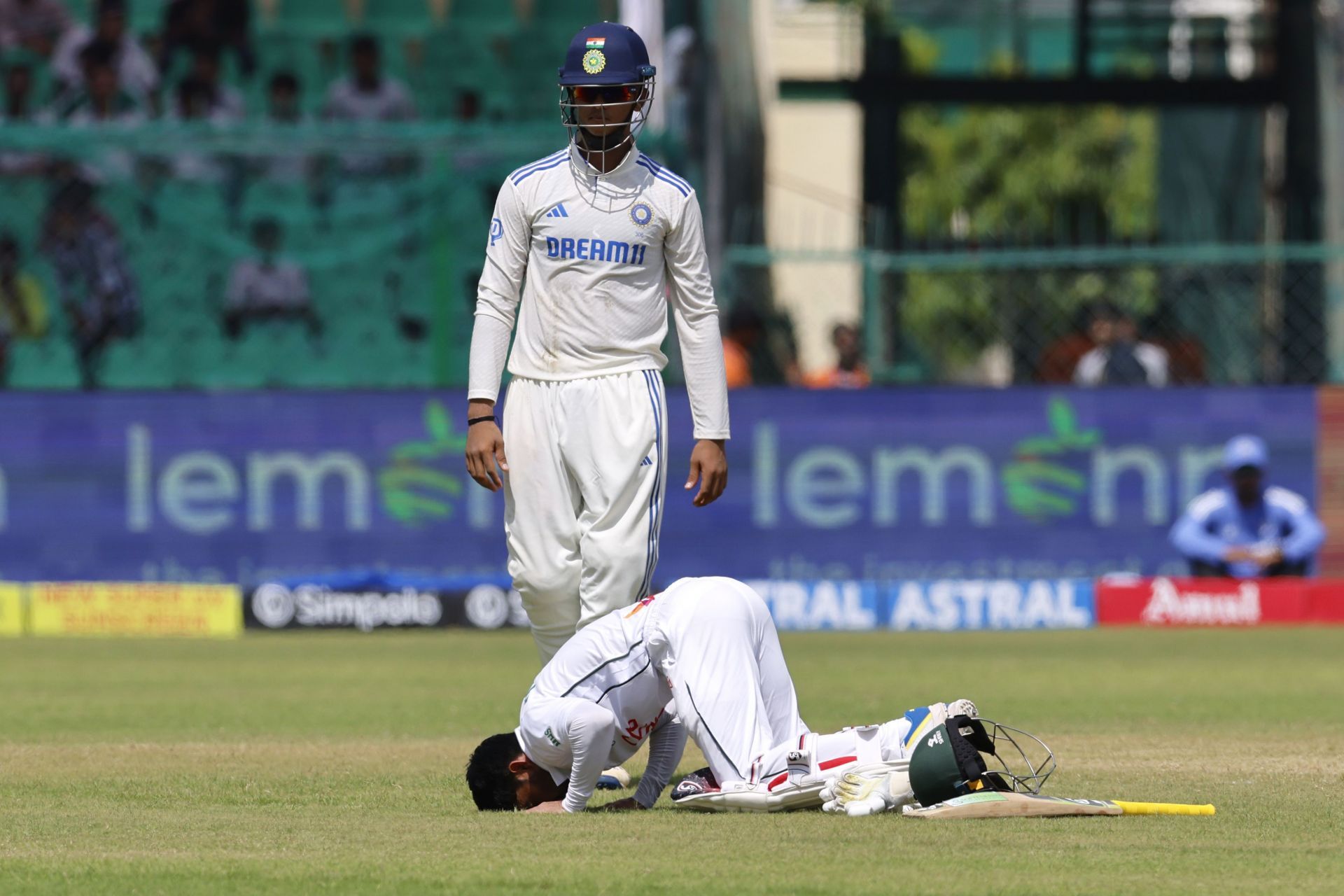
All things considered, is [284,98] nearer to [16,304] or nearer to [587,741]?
[16,304]

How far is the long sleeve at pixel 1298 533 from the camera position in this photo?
47.4 feet

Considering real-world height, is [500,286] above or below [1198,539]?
above

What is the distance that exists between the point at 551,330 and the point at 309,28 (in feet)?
42.2

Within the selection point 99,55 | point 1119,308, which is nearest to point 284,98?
point 99,55

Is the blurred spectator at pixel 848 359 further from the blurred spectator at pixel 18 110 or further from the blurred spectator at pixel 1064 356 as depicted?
the blurred spectator at pixel 18 110

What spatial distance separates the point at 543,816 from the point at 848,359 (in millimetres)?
9690

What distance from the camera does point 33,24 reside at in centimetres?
1817

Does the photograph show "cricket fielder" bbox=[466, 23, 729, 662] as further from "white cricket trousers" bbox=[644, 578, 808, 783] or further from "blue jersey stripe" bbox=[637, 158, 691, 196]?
"white cricket trousers" bbox=[644, 578, 808, 783]

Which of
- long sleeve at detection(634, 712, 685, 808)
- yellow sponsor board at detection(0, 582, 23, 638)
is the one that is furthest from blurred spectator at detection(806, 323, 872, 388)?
long sleeve at detection(634, 712, 685, 808)

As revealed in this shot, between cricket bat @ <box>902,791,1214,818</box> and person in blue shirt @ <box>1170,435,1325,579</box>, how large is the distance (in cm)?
890

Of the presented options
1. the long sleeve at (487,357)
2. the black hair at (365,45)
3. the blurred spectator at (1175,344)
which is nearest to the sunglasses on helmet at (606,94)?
the long sleeve at (487,357)

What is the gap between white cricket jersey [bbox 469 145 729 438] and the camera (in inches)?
267

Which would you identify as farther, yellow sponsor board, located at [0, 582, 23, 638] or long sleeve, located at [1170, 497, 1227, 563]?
long sleeve, located at [1170, 497, 1227, 563]

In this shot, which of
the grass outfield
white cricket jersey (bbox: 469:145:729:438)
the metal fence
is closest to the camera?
the grass outfield
